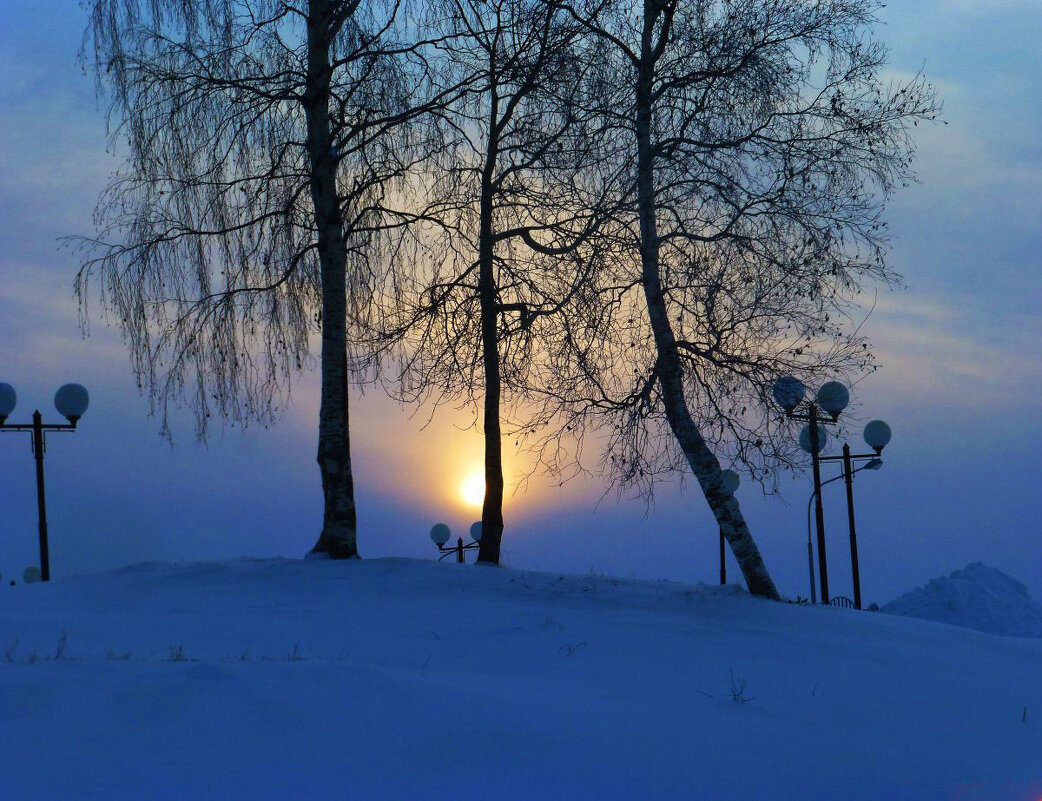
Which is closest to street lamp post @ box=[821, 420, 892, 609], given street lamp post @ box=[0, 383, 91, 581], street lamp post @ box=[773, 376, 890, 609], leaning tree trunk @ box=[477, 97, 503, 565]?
street lamp post @ box=[773, 376, 890, 609]

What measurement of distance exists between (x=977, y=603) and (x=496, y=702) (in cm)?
1972

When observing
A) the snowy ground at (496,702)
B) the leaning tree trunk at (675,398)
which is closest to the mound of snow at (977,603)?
the leaning tree trunk at (675,398)

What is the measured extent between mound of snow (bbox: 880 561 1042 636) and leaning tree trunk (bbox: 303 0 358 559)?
14.7 meters

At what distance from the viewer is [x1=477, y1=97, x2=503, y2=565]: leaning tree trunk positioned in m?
13.8

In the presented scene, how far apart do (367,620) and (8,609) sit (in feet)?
11.3

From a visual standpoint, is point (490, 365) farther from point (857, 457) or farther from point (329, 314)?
point (857, 457)

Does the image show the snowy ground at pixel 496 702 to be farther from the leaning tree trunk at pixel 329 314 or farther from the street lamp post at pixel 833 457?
the street lamp post at pixel 833 457

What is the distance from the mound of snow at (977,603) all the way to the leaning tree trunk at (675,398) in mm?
12454

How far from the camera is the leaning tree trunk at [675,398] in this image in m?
11.5

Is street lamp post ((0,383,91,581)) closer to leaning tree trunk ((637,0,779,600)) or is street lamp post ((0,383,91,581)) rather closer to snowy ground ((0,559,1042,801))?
snowy ground ((0,559,1042,801))

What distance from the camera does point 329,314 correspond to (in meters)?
13.2

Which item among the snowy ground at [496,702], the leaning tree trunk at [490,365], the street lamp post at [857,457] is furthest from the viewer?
the street lamp post at [857,457]

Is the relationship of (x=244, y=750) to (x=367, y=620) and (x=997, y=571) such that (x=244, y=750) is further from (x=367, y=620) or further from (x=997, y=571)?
(x=997, y=571)

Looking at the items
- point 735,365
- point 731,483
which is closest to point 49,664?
point 735,365
